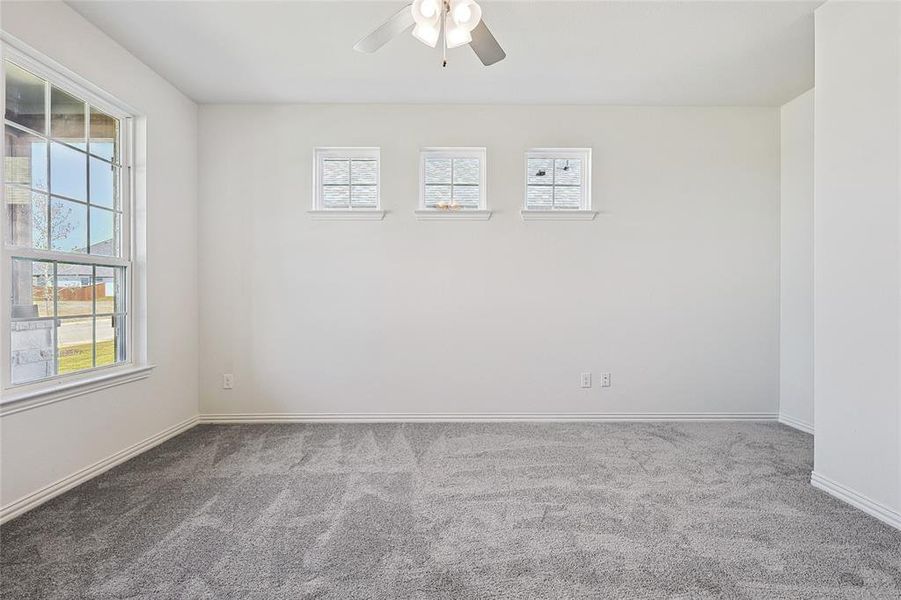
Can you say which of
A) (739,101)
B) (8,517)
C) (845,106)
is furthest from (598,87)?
(8,517)

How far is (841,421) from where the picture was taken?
7.34 ft

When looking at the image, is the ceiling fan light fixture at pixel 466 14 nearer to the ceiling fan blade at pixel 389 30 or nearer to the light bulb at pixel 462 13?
the light bulb at pixel 462 13

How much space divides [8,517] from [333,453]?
160cm

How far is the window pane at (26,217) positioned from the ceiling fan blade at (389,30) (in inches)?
75.3

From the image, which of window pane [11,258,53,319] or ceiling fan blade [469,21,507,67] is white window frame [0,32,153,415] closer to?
window pane [11,258,53,319]

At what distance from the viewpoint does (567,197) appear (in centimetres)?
369

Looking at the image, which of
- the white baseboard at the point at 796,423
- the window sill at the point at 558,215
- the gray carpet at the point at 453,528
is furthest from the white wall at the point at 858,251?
the window sill at the point at 558,215

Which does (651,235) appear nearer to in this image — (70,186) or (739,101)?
(739,101)

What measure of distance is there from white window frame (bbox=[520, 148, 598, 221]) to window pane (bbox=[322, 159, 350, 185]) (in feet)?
5.05

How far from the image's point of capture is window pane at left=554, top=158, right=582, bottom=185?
145 inches

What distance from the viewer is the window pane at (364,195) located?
3.66m

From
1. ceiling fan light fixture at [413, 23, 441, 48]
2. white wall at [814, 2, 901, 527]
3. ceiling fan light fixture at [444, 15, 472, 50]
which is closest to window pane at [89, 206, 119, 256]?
ceiling fan light fixture at [413, 23, 441, 48]

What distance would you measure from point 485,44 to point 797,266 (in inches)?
127

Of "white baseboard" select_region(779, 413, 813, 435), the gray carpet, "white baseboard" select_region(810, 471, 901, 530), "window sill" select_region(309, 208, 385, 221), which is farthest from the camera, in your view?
"window sill" select_region(309, 208, 385, 221)
